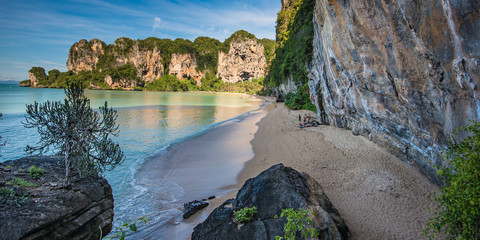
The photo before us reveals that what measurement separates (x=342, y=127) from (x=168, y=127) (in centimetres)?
1748

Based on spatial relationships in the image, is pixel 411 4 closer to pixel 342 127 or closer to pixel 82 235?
pixel 82 235

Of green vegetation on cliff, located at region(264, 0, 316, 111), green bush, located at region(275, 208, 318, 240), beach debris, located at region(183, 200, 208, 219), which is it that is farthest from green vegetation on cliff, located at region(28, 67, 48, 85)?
green bush, located at region(275, 208, 318, 240)

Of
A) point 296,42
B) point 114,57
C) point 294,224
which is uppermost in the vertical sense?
point 114,57

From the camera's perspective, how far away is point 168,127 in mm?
22844

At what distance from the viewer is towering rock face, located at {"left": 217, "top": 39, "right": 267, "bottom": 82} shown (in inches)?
5364

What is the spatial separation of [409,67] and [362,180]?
420 cm

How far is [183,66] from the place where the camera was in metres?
142

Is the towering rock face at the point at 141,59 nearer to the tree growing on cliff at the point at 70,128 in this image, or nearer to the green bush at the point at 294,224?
the tree growing on cliff at the point at 70,128

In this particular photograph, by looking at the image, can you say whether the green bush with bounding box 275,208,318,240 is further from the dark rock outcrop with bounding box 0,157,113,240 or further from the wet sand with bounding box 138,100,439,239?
the dark rock outcrop with bounding box 0,157,113,240

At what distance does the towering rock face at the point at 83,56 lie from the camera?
134 metres

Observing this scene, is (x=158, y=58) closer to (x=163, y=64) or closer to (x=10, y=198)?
(x=163, y=64)

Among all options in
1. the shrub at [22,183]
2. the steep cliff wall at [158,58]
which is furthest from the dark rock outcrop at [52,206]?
the steep cliff wall at [158,58]

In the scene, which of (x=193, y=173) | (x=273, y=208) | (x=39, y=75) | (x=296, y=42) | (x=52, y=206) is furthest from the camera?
(x=39, y=75)

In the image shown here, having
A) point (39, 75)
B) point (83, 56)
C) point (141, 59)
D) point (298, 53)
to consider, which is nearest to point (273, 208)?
point (298, 53)
